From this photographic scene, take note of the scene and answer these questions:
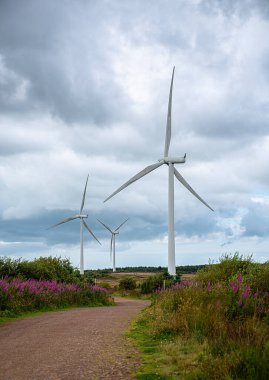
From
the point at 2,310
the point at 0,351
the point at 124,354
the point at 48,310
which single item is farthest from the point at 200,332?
the point at 48,310

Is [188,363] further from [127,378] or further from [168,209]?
[168,209]

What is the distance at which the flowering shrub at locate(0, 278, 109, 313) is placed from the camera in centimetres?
2254

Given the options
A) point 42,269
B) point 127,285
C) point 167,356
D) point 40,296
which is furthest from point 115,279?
point 167,356

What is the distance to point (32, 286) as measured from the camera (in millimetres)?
25812

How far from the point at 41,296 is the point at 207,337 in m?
16.2

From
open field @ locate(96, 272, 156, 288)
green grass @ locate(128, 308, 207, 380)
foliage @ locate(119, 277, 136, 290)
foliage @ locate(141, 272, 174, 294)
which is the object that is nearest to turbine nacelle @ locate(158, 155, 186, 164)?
foliage @ locate(141, 272, 174, 294)

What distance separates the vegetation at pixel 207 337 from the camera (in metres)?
7.83

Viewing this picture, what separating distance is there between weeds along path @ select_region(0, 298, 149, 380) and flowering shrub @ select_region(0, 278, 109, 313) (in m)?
5.47

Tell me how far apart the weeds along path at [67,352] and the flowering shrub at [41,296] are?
5.47 meters

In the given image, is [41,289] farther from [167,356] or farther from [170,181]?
[170,181]

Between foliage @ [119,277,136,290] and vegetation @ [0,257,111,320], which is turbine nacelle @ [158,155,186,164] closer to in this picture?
vegetation @ [0,257,111,320]

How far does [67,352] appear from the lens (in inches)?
434

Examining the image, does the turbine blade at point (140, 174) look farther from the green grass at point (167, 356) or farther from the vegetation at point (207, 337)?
the green grass at point (167, 356)

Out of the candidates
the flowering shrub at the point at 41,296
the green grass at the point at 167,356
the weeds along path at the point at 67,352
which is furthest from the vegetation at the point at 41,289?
the green grass at the point at 167,356
